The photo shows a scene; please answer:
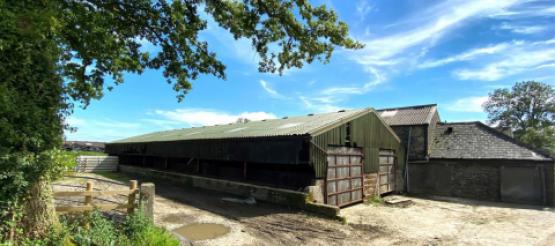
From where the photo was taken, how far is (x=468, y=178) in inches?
738

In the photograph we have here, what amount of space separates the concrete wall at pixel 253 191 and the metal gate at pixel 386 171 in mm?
7160

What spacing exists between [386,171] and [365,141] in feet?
12.3

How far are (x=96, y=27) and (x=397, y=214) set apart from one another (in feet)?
40.9

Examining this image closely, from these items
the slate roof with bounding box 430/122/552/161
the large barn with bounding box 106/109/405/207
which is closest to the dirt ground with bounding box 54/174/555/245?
the large barn with bounding box 106/109/405/207

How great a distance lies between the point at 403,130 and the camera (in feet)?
72.2

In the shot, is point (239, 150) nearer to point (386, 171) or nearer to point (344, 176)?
point (344, 176)

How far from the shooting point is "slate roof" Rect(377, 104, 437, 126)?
71.3 ft

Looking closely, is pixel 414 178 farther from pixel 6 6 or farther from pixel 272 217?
pixel 6 6

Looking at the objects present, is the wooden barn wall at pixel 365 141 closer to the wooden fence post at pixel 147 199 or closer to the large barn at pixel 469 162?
the large barn at pixel 469 162

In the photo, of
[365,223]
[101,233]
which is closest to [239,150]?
[365,223]

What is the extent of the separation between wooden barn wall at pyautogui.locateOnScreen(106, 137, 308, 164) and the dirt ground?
82.4 inches

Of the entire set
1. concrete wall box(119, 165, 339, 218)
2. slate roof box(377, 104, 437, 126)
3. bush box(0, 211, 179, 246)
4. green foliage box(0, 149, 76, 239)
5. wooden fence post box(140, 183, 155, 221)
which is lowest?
concrete wall box(119, 165, 339, 218)

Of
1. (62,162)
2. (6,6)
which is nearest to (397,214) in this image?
(62,162)

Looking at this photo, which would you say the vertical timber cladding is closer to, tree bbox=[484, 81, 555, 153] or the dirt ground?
the dirt ground
